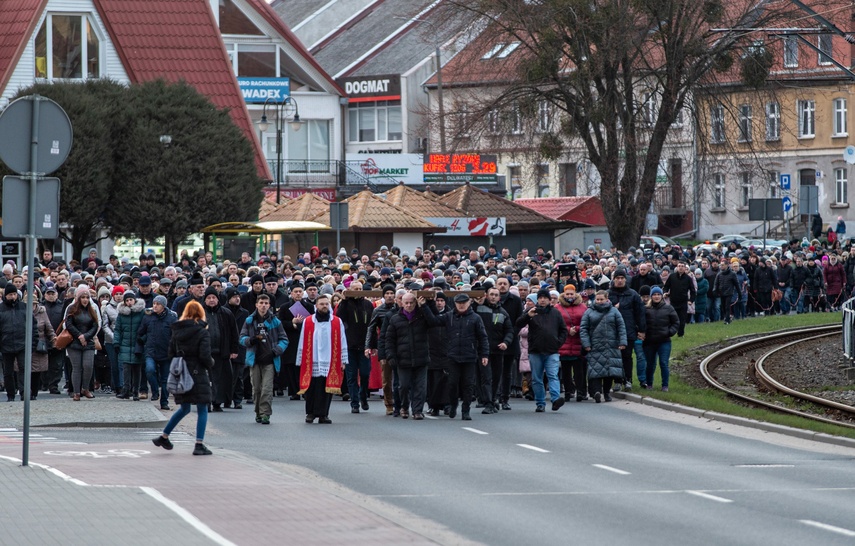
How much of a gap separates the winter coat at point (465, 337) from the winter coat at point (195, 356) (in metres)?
4.99

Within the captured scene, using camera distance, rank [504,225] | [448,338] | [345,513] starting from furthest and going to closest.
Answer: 1. [504,225]
2. [448,338]
3. [345,513]

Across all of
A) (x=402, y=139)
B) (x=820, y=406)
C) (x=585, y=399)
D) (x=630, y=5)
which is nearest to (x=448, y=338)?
(x=585, y=399)

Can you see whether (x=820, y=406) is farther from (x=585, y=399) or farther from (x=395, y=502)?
(x=395, y=502)

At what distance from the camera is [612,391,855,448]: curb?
17.3 m

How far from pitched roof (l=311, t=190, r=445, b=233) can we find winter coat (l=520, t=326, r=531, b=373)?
785 inches

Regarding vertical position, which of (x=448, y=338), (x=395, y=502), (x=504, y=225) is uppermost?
(x=504, y=225)

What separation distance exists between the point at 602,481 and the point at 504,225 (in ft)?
104

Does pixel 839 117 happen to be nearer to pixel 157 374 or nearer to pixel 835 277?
pixel 835 277

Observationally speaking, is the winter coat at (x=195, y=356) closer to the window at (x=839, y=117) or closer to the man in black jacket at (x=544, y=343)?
the man in black jacket at (x=544, y=343)

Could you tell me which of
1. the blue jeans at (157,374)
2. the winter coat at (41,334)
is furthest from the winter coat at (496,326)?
the winter coat at (41,334)

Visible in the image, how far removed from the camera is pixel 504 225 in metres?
45.1

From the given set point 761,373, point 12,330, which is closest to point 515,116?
point 761,373

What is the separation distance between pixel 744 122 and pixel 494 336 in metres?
25.1

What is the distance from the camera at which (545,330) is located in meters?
20.6
